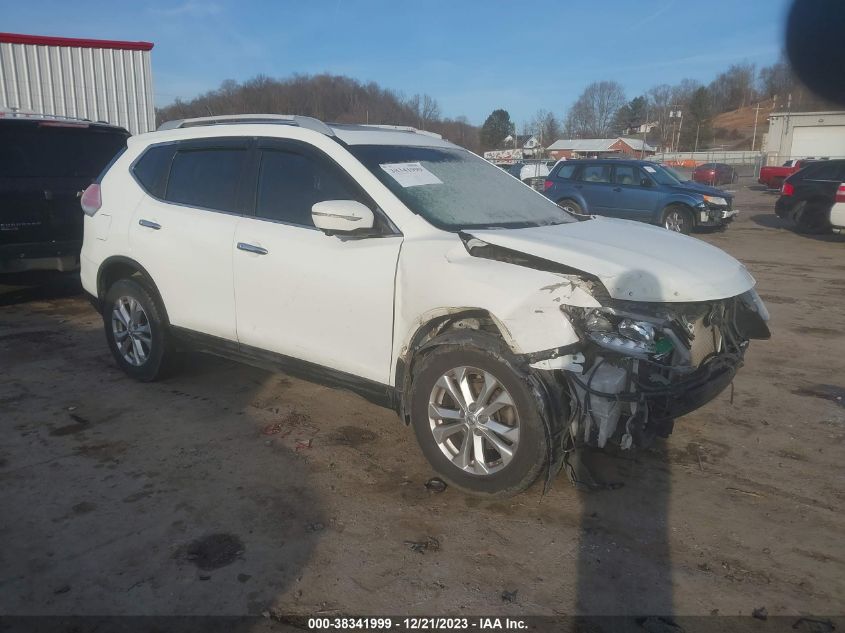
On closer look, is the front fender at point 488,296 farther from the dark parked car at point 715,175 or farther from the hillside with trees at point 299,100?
the dark parked car at point 715,175

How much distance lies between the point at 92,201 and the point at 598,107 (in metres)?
103

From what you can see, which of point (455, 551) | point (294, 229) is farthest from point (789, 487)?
point (294, 229)

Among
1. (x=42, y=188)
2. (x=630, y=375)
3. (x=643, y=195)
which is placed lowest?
(x=630, y=375)

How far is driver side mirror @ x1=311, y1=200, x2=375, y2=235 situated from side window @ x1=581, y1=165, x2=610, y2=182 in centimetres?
1315

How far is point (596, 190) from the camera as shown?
51.0ft

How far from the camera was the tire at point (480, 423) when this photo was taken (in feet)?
10.2

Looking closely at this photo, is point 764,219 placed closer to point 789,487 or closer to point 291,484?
point 789,487

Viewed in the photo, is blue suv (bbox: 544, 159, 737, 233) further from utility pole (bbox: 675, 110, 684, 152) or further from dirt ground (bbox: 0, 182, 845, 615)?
utility pole (bbox: 675, 110, 684, 152)

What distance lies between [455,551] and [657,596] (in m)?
0.86

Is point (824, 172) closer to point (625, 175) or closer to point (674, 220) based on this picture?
point (674, 220)

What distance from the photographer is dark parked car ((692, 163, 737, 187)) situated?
4016 cm

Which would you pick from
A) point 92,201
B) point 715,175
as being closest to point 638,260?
point 92,201

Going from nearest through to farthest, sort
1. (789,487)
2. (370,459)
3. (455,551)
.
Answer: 1. (455,551)
2. (789,487)
3. (370,459)

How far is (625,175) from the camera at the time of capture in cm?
1536
